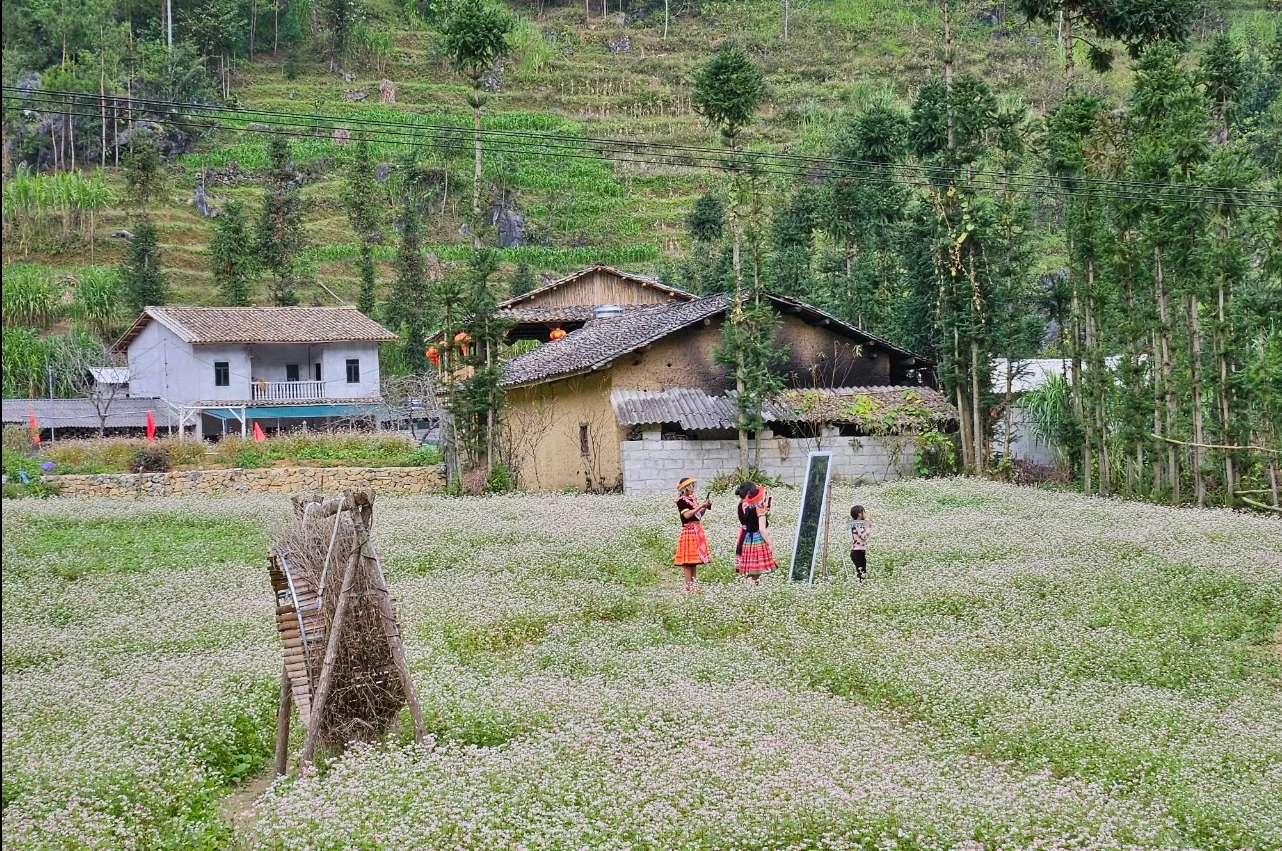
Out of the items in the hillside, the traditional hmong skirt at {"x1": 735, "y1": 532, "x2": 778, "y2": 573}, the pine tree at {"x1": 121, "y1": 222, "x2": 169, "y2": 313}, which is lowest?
the traditional hmong skirt at {"x1": 735, "y1": 532, "x2": 778, "y2": 573}

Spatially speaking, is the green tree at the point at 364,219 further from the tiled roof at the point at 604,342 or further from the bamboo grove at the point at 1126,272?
the bamboo grove at the point at 1126,272

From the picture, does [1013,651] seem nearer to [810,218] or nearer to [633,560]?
[633,560]

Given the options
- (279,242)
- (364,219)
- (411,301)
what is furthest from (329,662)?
(364,219)

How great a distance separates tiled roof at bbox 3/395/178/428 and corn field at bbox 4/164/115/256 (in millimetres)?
24054

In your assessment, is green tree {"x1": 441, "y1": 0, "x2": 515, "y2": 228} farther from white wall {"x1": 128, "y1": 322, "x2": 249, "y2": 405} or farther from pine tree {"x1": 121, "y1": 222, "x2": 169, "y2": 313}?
pine tree {"x1": 121, "y1": 222, "x2": 169, "y2": 313}

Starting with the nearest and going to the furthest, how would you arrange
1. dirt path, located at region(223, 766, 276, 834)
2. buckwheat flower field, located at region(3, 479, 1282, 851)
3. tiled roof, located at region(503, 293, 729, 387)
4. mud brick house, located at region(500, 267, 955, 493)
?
1. buckwheat flower field, located at region(3, 479, 1282, 851)
2. dirt path, located at region(223, 766, 276, 834)
3. mud brick house, located at region(500, 267, 955, 493)
4. tiled roof, located at region(503, 293, 729, 387)

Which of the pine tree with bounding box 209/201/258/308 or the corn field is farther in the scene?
the corn field

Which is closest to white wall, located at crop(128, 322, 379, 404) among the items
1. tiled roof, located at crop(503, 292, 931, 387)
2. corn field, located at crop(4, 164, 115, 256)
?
tiled roof, located at crop(503, 292, 931, 387)

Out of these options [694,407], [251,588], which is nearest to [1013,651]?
[251,588]

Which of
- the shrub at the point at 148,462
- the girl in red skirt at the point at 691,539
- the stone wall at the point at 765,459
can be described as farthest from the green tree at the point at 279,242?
the girl in red skirt at the point at 691,539

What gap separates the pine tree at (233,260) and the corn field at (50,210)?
13.7 metres

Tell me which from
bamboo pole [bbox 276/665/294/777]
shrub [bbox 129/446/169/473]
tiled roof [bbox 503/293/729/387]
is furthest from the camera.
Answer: shrub [bbox 129/446/169/473]

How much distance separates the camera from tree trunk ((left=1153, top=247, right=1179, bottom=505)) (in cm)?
2519

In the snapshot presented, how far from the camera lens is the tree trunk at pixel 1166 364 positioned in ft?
82.6
